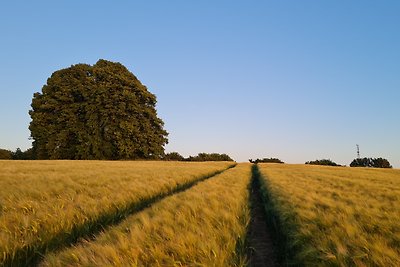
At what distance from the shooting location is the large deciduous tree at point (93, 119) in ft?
115

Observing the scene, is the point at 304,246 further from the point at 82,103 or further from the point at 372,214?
the point at 82,103

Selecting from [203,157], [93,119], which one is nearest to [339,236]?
[93,119]

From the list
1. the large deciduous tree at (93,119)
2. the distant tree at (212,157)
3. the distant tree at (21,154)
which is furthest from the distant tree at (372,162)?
the distant tree at (21,154)

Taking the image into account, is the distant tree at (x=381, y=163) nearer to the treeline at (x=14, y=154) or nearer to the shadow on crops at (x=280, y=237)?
the treeline at (x=14, y=154)

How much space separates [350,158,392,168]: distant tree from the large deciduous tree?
6826 centimetres

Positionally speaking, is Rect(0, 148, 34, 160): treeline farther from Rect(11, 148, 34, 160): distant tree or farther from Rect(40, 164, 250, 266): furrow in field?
Rect(40, 164, 250, 266): furrow in field

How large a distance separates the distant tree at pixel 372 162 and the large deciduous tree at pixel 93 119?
224ft

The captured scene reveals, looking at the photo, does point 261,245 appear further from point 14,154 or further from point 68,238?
point 14,154

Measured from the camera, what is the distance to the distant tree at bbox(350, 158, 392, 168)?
Answer: 277 feet

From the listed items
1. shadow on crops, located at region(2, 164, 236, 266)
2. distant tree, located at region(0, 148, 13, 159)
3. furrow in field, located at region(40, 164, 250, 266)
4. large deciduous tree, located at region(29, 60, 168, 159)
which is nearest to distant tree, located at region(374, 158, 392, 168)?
large deciduous tree, located at region(29, 60, 168, 159)

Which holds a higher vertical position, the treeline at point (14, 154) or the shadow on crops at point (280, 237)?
the treeline at point (14, 154)

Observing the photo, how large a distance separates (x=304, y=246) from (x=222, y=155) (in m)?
67.8

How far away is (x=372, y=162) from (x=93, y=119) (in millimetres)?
77685

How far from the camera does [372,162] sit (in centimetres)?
8619
